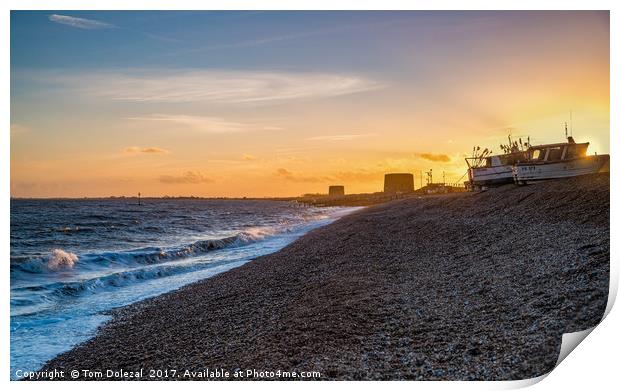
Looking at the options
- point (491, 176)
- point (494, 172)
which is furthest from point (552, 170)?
point (491, 176)

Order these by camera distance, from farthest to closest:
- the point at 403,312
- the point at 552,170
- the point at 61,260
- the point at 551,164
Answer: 1. the point at 552,170
2. the point at 551,164
3. the point at 61,260
4. the point at 403,312

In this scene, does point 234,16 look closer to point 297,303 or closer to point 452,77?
point 452,77

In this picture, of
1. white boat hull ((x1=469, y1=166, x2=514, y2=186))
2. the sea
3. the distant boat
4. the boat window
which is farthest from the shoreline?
white boat hull ((x1=469, y1=166, x2=514, y2=186))

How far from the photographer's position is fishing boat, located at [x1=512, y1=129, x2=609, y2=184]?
1958 cm

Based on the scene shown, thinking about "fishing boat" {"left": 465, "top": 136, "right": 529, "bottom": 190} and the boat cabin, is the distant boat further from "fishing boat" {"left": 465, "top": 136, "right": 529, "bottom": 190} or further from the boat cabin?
"fishing boat" {"left": 465, "top": 136, "right": 529, "bottom": 190}

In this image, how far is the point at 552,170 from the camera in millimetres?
22484

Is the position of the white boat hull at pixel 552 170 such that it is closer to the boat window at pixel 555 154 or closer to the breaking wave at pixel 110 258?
the boat window at pixel 555 154

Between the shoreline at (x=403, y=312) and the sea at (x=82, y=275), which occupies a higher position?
the shoreline at (x=403, y=312)

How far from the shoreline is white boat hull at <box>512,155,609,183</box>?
5121 millimetres

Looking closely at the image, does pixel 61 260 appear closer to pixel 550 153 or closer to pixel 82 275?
pixel 82 275

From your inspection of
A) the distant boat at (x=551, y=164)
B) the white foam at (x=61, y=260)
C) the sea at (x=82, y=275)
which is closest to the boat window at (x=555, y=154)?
the distant boat at (x=551, y=164)

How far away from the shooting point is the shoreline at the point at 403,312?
6.56 meters

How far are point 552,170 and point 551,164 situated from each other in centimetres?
32
